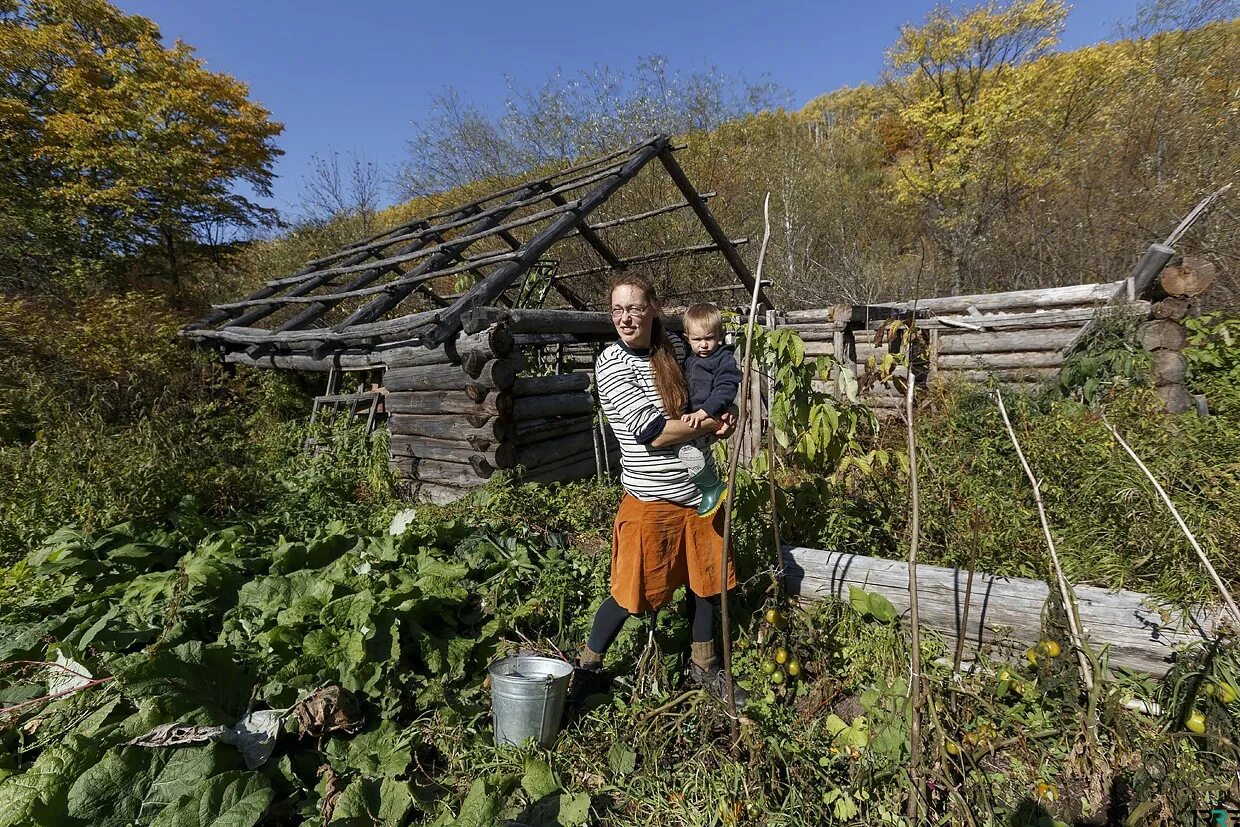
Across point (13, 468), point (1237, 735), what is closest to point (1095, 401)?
point (1237, 735)

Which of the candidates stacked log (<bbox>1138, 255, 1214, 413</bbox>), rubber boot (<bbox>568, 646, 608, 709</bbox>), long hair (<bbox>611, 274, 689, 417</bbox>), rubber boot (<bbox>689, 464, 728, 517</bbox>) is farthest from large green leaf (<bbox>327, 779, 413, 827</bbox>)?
stacked log (<bbox>1138, 255, 1214, 413</bbox>)

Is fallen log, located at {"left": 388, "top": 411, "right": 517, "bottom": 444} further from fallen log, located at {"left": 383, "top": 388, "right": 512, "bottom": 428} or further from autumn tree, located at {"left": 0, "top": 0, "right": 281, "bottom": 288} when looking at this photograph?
autumn tree, located at {"left": 0, "top": 0, "right": 281, "bottom": 288}

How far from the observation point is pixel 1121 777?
2.16 meters

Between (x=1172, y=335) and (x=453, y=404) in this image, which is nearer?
(x=453, y=404)

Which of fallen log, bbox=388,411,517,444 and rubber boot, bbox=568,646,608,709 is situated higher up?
fallen log, bbox=388,411,517,444

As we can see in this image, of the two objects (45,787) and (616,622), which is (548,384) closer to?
(616,622)

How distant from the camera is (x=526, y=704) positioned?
7.73 feet

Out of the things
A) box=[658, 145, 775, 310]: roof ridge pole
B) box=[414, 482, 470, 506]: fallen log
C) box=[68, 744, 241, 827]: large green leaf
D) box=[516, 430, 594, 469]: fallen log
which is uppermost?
box=[658, 145, 775, 310]: roof ridge pole

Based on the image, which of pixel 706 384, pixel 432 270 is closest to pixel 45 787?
pixel 706 384

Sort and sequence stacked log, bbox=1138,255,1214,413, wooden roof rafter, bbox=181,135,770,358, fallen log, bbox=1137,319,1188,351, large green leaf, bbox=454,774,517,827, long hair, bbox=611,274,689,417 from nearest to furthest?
1. large green leaf, bbox=454,774,517,827
2. long hair, bbox=611,274,689,417
3. wooden roof rafter, bbox=181,135,770,358
4. stacked log, bbox=1138,255,1214,413
5. fallen log, bbox=1137,319,1188,351

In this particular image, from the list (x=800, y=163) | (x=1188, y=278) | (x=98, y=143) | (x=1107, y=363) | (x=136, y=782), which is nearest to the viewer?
(x=136, y=782)

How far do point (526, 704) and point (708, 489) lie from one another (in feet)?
4.03

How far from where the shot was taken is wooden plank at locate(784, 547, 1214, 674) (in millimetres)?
2523

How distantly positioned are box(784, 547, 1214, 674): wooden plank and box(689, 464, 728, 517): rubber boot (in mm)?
999
